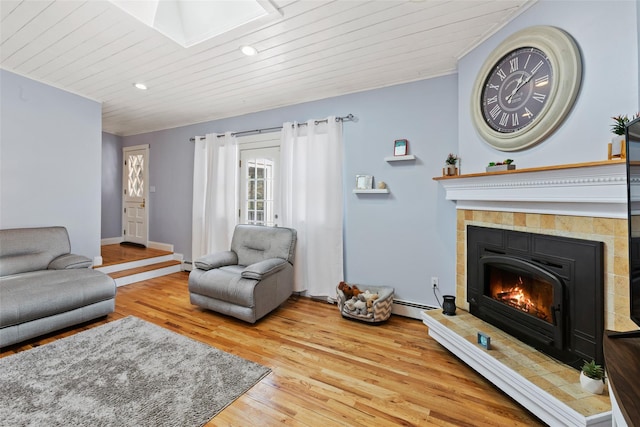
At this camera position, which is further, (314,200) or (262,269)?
(314,200)

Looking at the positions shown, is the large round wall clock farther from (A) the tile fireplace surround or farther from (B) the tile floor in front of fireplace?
(B) the tile floor in front of fireplace

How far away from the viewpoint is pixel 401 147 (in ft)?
9.50

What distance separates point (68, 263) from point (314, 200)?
278cm

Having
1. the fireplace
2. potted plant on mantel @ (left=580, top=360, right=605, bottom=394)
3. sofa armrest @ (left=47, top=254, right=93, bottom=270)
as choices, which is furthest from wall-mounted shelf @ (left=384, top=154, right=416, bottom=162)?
sofa armrest @ (left=47, top=254, right=93, bottom=270)

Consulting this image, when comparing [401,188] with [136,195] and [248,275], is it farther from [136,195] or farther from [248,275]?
[136,195]

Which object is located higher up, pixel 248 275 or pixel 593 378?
pixel 248 275

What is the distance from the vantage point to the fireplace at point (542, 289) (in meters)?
1.56

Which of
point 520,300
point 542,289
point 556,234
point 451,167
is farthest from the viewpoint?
point 451,167

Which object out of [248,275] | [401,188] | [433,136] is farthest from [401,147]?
[248,275]

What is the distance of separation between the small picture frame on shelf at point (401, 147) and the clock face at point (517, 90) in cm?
81

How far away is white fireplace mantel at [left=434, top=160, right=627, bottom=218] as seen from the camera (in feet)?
4.67

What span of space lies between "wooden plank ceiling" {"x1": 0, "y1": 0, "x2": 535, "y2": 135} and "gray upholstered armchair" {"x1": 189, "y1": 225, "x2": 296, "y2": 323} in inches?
69.7

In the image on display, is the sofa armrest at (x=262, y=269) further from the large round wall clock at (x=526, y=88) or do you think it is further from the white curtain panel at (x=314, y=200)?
the large round wall clock at (x=526, y=88)

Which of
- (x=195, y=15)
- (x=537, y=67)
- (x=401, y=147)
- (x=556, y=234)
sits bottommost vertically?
(x=556, y=234)
